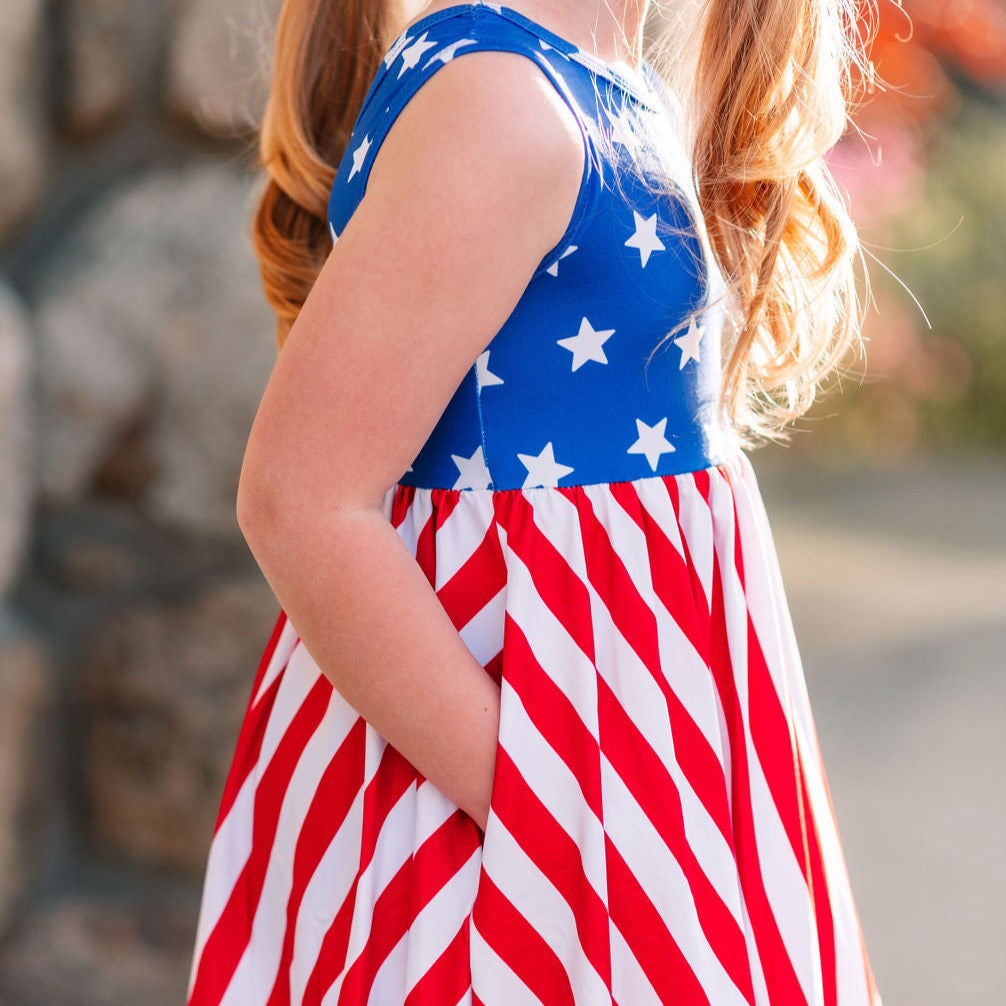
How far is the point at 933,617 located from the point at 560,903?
2.46 metres

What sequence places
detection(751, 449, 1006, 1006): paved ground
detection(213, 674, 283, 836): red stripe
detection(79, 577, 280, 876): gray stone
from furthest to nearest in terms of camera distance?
detection(751, 449, 1006, 1006): paved ground
detection(79, 577, 280, 876): gray stone
detection(213, 674, 283, 836): red stripe

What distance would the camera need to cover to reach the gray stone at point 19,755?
3.67 feet

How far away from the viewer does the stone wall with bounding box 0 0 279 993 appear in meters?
1.09

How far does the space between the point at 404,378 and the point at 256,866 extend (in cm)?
43

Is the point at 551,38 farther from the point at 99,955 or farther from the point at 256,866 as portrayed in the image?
the point at 99,955

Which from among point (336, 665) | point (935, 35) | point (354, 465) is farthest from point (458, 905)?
point (935, 35)

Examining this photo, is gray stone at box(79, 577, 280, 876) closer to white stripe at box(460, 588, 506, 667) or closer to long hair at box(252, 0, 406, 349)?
long hair at box(252, 0, 406, 349)

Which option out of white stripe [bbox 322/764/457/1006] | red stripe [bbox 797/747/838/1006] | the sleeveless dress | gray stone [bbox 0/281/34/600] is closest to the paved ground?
red stripe [bbox 797/747/838/1006]

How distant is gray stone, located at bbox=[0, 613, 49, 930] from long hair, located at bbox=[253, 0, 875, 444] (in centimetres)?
41

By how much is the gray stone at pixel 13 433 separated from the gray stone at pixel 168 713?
13cm

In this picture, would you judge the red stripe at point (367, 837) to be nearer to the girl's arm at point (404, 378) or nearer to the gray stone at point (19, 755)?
the girl's arm at point (404, 378)

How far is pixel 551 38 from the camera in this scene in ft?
2.46

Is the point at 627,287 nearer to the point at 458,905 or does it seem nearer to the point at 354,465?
the point at 354,465

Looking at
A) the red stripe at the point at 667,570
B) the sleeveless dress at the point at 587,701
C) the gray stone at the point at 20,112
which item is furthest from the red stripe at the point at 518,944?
the gray stone at the point at 20,112
